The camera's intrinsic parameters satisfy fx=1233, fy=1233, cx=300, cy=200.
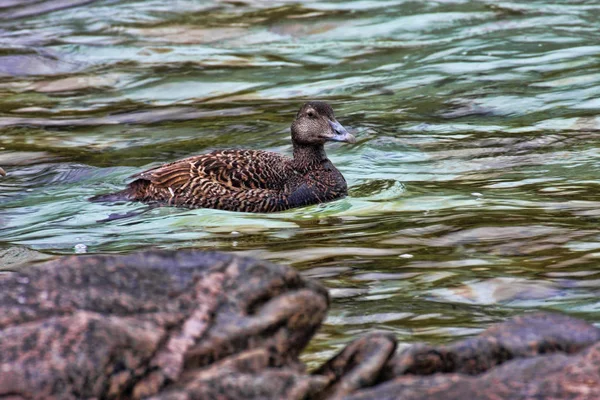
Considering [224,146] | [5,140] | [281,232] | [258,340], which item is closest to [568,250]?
[281,232]

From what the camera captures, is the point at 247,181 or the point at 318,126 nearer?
the point at 247,181

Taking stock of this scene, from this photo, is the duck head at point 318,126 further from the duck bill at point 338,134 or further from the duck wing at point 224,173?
the duck wing at point 224,173

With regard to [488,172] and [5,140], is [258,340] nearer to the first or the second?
[488,172]

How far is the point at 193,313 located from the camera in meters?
4.83

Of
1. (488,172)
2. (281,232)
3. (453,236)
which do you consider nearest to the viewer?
(453,236)

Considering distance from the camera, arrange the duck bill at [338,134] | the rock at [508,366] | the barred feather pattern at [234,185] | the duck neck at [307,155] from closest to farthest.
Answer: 1. the rock at [508,366]
2. the barred feather pattern at [234,185]
3. the duck bill at [338,134]
4. the duck neck at [307,155]

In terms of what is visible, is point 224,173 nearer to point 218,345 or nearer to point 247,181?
point 247,181

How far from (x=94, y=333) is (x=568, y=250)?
16.0 feet

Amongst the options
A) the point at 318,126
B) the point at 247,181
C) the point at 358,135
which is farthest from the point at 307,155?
the point at 358,135

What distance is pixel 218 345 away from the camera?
472 cm

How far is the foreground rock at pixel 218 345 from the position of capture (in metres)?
4.53

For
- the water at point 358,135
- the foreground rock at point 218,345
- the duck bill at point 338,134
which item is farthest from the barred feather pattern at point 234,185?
the foreground rock at point 218,345

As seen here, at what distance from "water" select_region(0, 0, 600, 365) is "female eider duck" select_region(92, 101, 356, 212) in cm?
20

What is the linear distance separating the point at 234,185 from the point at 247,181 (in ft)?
0.42
